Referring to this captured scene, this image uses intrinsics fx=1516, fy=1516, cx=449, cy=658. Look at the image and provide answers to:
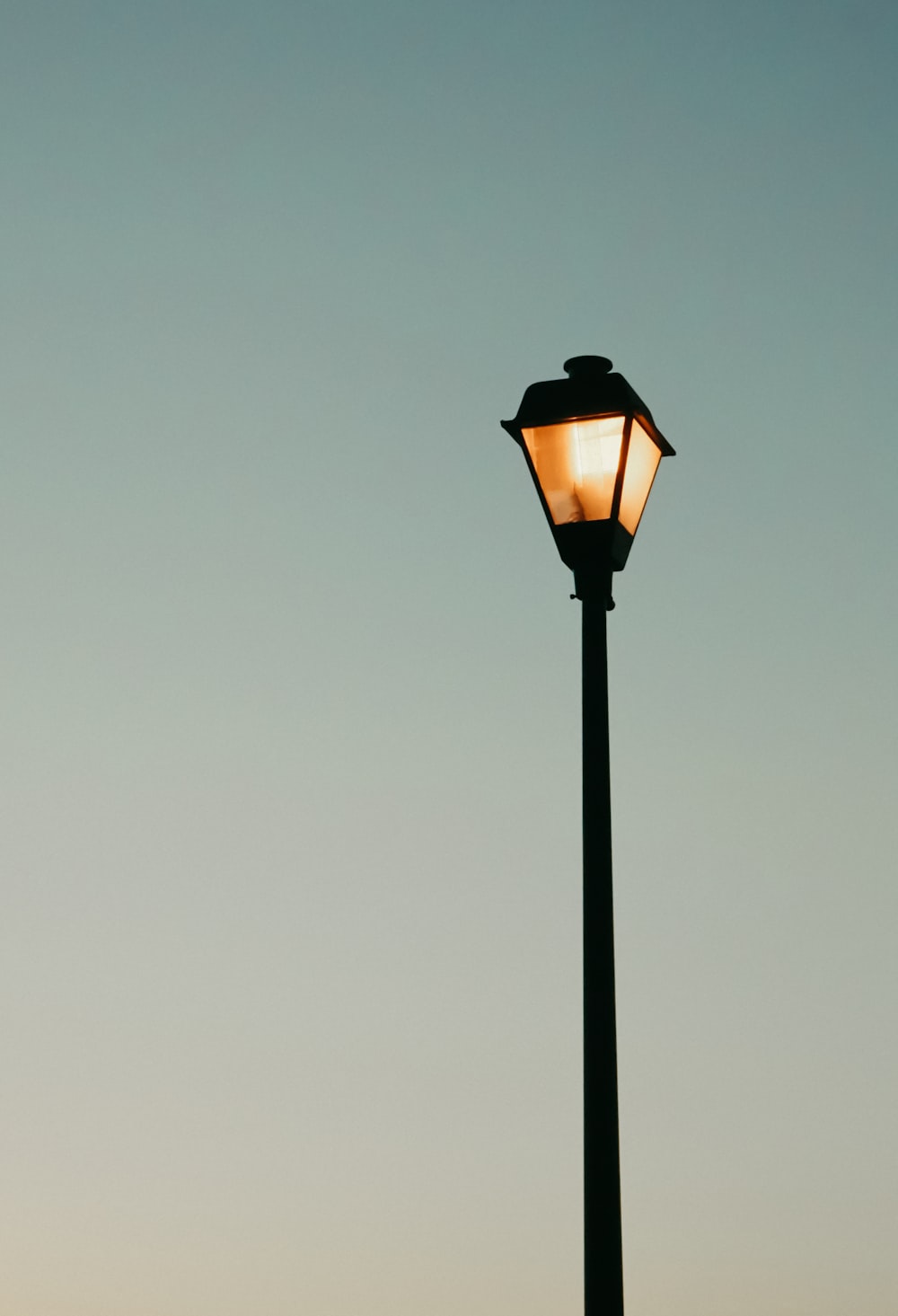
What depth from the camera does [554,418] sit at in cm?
643

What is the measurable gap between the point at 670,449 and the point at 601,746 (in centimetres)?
167

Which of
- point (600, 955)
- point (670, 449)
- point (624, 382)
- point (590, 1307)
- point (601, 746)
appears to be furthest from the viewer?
point (670, 449)

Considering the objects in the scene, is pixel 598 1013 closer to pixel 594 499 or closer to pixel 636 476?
pixel 594 499

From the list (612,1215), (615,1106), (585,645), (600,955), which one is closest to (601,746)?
(585,645)

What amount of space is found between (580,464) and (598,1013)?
7.50ft

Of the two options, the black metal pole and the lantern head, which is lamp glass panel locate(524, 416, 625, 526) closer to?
the lantern head

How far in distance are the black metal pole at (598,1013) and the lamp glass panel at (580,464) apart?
0.48 meters

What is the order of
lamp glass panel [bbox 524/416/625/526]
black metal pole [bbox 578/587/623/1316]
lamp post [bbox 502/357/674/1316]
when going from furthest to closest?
lamp glass panel [bbox 524/416/625/526]
lamp post [bbox 502/357/674/1316]
black metal pole [bbox 578/587/623/1316]

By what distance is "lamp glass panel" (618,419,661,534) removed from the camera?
21.1 feet

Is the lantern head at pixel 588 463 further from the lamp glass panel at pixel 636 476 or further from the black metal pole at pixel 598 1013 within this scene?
the black metal pole at pixel 598 1013

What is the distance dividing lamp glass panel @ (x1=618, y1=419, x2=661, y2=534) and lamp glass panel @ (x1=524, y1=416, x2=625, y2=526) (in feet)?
0.25

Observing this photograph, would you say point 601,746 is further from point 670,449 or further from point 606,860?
point 670,449

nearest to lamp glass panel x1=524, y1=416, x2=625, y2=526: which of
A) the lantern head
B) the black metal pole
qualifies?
the lantern head

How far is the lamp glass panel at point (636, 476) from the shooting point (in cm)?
644
